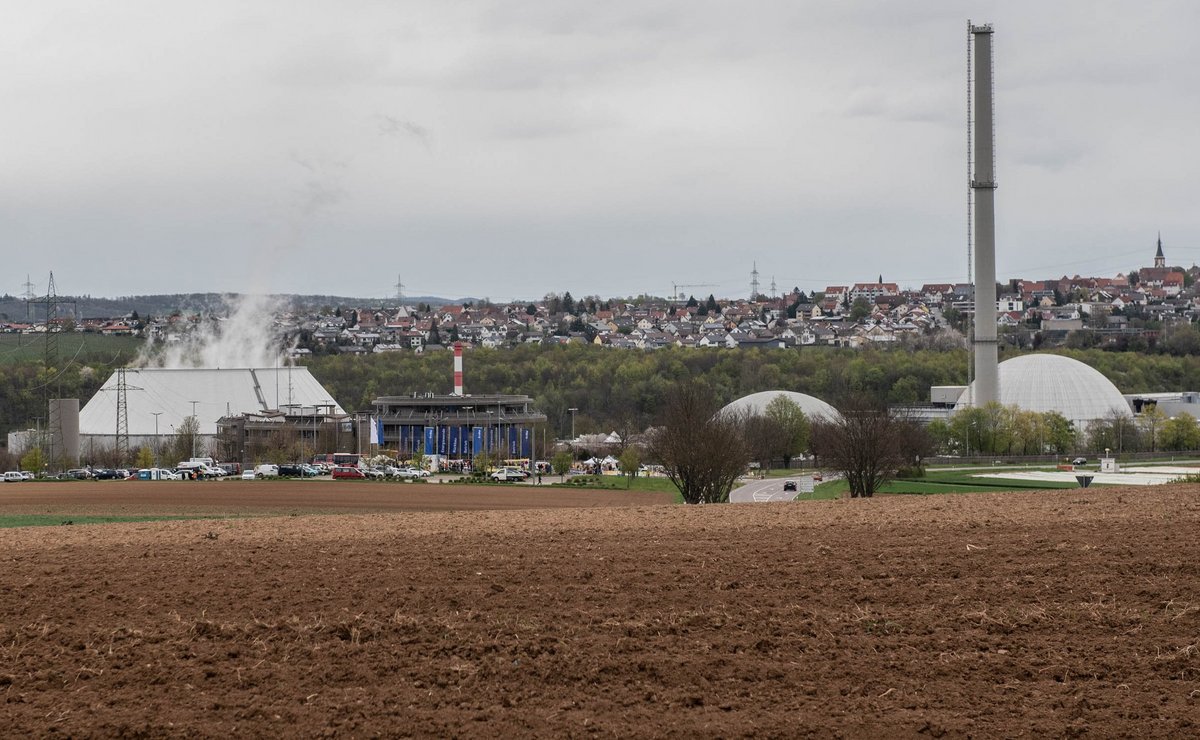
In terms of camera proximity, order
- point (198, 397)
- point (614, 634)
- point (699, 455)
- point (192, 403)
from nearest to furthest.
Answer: point (614, 634) < point (699, 455) < point (192, 403) < point (198, 397)

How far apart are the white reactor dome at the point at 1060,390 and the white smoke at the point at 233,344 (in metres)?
65.3

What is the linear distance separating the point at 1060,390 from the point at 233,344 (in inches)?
3017

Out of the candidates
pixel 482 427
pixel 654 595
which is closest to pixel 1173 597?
pixel 654 595

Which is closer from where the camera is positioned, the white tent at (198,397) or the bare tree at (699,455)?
the bare tree at (699,455)

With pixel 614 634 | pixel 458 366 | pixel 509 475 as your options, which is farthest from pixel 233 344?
pixel 614 634

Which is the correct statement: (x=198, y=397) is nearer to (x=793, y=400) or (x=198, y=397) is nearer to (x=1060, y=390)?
(x=793, y=400)

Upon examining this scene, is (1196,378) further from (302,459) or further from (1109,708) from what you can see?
(1109,708)

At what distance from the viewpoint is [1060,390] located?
119 metres

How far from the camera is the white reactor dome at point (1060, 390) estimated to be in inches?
4628

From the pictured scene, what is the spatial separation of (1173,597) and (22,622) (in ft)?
37.6

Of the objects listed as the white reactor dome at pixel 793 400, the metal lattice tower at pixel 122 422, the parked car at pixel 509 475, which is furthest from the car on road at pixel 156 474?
the white reactor dome at pixel 793 400

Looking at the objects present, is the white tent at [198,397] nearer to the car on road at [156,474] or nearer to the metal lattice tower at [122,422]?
the metal lattice tower at [122,422]

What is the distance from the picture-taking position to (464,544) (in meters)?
18.3

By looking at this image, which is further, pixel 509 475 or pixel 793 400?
pixel 793 400
